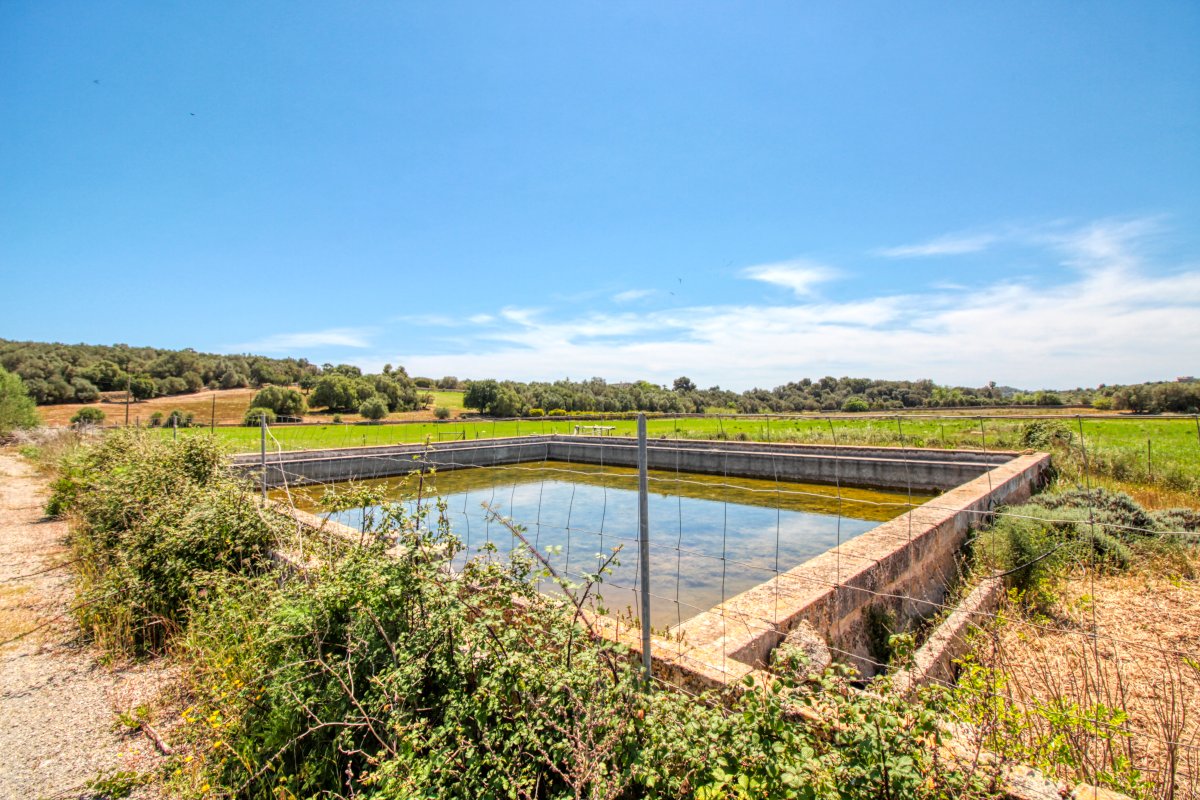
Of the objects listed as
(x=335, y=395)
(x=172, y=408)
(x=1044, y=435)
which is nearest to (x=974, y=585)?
(x=1044, y=435)

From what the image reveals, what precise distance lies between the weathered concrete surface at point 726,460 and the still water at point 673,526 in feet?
2.31

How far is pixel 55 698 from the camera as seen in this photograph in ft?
10.9

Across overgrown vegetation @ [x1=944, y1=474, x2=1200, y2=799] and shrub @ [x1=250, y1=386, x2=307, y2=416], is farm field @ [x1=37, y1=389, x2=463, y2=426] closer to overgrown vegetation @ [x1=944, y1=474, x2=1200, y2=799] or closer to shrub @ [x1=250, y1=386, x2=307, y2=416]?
shrub @ [x1=250, y1=386, x2=307, y2=416]

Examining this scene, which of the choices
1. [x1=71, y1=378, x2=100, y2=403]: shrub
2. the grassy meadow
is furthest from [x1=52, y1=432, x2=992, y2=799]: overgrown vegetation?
[x1=71, y1=378, x2=100, y2=403]: shrub

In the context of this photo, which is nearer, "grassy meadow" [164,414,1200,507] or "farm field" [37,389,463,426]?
"grassy meadow" [164,414,1200,507]

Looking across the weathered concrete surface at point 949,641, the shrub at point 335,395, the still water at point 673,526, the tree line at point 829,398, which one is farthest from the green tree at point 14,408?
the weathered concrete surface at point 949,641

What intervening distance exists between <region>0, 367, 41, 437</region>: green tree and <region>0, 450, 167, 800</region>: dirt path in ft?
94.0

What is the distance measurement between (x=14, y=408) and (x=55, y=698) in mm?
33412

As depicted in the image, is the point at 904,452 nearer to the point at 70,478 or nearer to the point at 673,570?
the point at 673,570

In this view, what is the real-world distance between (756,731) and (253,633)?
120 inches

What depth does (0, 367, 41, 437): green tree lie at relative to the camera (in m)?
24.5

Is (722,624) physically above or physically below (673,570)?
above

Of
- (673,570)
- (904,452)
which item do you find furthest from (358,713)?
(904,452)

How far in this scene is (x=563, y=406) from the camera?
42375 millimetres
